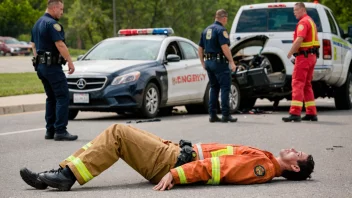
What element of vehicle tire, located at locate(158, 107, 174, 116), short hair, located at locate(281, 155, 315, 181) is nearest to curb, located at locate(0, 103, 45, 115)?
vehicle tire, located at locate(158, 107, 174, 116)

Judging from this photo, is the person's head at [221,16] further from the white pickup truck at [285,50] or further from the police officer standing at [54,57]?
the police officer standing at [54,57]

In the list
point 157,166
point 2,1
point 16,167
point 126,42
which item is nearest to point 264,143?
point 16,167

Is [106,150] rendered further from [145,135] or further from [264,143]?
[264,143]

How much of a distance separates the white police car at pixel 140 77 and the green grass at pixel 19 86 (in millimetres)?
5325

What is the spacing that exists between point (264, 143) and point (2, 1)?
65.1 metres

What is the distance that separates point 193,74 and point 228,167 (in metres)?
9.87

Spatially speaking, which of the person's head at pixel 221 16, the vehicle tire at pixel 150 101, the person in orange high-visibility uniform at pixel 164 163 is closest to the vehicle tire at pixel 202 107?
the vehicle tire at pixel 150 101

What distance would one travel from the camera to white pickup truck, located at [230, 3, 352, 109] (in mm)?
16703

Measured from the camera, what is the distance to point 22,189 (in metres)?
7.16

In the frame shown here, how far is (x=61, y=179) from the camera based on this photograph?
6.69m

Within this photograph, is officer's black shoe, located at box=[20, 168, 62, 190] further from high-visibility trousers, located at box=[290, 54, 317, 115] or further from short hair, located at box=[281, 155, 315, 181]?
high-visibility trousers, located at box=[290, 54, 317, 115]

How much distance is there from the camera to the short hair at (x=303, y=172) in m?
7.00

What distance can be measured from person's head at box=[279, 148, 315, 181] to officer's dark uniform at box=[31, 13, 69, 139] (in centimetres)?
485

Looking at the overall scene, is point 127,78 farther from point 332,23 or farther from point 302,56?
point 332,23
